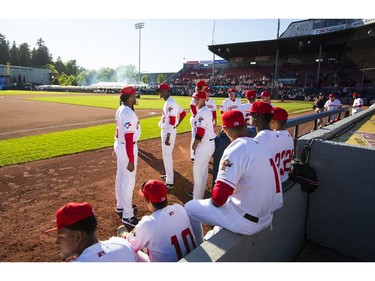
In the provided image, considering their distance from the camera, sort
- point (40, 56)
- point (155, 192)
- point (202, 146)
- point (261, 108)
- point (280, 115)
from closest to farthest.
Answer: point (155, 192)
point (261, 108)
point (280, 115)
point (202, 146)
point (40, 56)

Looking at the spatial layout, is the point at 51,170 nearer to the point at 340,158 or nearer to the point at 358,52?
the point at 340,158

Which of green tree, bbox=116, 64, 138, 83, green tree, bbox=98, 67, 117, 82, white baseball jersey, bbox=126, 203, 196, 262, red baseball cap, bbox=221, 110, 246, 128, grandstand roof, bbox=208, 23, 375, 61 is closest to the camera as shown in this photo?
white baseball jersey, bbox=126, 203, 196, 262

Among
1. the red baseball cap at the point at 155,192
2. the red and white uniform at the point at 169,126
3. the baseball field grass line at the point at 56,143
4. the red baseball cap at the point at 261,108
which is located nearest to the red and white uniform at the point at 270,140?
the red baseball cap at the point at 261,108

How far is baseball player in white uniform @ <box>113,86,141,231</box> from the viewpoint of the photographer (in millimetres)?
3952

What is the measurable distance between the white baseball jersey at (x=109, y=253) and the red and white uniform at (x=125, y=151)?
2.10 metres

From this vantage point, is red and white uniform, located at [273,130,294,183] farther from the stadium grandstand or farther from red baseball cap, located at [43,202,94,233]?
the stadium grandstand

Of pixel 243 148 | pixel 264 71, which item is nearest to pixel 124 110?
pixel 243 148

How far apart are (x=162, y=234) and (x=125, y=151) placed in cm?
216

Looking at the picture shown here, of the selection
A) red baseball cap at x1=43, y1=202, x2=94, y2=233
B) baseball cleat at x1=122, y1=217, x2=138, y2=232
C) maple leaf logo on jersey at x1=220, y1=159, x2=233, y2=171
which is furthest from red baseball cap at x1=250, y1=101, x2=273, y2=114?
baseball cleat at x1=122, y1=217, x2=138, y2=232

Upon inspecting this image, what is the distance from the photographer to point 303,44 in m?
35.6

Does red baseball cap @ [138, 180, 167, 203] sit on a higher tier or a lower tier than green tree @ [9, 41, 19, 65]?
lower

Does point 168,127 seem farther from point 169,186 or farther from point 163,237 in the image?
point 163,237

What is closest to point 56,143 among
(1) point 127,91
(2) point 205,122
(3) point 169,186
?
(3) point 169,186

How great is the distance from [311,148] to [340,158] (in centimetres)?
36
